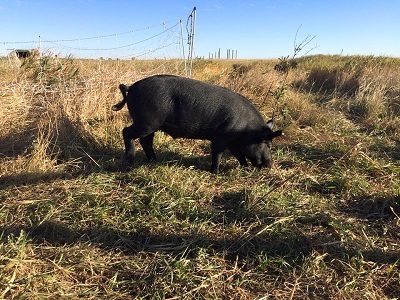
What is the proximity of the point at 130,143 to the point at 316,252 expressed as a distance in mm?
2747

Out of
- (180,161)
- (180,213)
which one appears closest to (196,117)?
(180,161)

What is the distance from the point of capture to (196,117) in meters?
4.36

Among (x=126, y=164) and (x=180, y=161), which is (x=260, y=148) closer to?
(x=180, y=161)

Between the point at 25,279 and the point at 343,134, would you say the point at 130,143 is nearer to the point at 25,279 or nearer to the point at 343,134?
the point at 25,279

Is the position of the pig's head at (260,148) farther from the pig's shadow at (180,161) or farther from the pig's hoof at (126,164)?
the pig's hoof at (126,164)

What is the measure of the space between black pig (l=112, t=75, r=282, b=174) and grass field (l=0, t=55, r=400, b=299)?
13.8 inches

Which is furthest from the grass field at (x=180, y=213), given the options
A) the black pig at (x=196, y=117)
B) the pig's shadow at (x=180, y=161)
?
the black pig at (x=196, y=117)

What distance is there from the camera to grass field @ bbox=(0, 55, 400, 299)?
8.13 ft

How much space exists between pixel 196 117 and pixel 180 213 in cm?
145

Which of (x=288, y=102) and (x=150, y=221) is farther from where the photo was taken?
(x=288, y=102)

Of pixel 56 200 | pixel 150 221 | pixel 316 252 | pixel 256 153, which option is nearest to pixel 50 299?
pixel 150 221

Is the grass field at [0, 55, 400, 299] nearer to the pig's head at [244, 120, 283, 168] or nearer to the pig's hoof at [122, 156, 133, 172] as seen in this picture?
the pig's hoof at [122, 156, 133, 172]

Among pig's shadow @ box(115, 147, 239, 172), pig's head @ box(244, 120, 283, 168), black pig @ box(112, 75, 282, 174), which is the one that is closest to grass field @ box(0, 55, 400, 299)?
pig's shadow @ box(115, 147, 239, 172)

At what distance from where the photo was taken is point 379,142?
5.88 m
